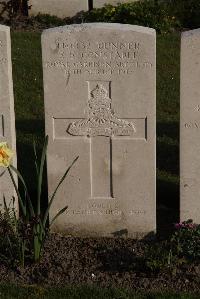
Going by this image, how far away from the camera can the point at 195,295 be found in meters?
5.54

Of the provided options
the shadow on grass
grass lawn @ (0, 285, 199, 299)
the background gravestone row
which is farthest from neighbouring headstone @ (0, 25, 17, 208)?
the background gravestone row

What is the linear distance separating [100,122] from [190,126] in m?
0.74

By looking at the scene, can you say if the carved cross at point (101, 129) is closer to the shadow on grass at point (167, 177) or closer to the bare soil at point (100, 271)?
the bare soil at point (100, 271)

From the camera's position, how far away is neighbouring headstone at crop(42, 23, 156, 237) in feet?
20.1

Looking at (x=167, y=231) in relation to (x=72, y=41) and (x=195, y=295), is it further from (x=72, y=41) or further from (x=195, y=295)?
(x=72, y=41)

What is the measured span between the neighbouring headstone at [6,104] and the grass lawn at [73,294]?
1.16 metres

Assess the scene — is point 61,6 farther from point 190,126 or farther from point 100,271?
point 100,271

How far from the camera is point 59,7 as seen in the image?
15.3 m

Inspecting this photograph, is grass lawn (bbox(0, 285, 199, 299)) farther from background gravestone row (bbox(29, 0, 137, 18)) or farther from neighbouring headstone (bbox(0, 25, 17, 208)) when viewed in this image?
background gravestone row (bbox(29, 0, 137, 18))

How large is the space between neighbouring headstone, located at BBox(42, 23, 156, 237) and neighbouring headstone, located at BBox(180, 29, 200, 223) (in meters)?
0.24

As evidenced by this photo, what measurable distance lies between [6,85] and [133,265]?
70.2 inches

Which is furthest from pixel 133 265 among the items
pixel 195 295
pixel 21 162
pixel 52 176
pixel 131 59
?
pixel 21 162

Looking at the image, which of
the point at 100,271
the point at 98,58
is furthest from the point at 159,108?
the point at 100,271

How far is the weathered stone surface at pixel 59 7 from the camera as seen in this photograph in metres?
15.2
